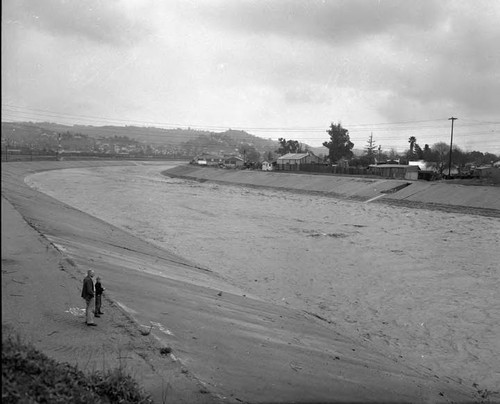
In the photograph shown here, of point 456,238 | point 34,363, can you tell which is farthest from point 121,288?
point 456,238

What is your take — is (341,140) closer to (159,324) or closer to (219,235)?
(219,235)

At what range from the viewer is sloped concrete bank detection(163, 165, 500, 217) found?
4000 centimetres

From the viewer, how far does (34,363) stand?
15.0 ft

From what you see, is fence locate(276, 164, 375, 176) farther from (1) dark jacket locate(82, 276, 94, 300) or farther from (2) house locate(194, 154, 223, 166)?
(1) dark jacket locate(82, 276, 94, 300)

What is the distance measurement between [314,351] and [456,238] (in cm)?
2050

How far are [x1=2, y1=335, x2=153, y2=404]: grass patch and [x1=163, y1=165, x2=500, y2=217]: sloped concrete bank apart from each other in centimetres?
3785

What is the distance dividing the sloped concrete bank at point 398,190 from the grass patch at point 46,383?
37851 mm

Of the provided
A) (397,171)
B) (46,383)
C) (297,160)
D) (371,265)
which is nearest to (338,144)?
(297,160)

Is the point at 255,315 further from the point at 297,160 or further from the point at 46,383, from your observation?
the point at 297,160

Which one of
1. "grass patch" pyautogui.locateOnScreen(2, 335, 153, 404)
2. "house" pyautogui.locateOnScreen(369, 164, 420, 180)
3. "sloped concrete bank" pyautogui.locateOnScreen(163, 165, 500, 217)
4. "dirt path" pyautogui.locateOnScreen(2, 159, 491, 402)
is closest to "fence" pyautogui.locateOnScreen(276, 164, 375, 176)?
"house" pyautogui.locateOnScreen(369, 164, 420, 180)

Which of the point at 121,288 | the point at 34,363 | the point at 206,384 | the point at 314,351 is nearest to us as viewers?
the point at 34,363

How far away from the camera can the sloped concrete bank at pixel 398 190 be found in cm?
4000

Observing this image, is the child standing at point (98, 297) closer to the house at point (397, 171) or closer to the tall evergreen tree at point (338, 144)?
the house at point (397, 171)

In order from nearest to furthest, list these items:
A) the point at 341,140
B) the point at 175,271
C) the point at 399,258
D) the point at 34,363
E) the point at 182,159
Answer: the point at 34,363, the point at 175,271, the point at 399,258, the point at 341,140, the point at 182,159
